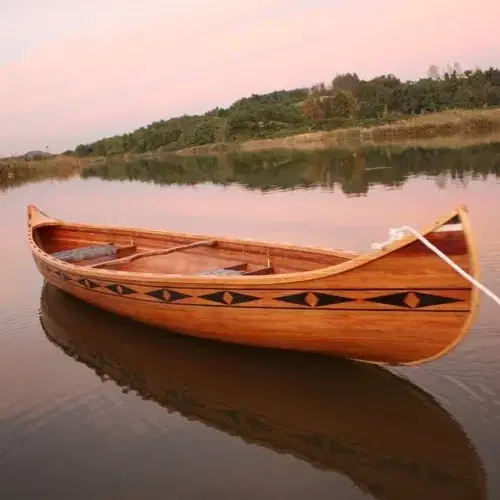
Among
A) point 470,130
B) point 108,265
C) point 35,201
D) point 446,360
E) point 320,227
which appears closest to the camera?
point 446,360

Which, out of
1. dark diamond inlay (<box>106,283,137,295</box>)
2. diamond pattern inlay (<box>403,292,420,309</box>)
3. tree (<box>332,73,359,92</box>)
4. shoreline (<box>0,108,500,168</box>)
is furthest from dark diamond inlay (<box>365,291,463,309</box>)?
tree (<box>332,73,359,92</box>)

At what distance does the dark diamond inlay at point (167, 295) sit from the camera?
21.1ft

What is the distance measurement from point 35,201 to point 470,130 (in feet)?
98.5

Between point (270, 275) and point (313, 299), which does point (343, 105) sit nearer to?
point (270, 275)

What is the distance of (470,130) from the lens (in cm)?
4197

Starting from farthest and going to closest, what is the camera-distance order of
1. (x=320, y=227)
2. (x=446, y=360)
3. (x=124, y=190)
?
(x=124, y=190) < (x=320, y=227) < (x=446, y=360)

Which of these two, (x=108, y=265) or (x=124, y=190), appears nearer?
(x=108, y=265)

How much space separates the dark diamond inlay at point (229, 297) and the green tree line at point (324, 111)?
54176 millimetres

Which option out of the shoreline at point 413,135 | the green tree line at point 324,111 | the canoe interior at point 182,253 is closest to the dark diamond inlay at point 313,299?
the canoe interior at point 182,253

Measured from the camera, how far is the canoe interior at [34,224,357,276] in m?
7.11

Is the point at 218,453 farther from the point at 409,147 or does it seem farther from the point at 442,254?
the point at 409,147

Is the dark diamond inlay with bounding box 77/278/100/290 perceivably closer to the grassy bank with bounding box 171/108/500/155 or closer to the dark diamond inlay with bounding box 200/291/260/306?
the dark diamond inlay with bounding box 200/291/260/306

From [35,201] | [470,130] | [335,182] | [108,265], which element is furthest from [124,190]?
[470,130]

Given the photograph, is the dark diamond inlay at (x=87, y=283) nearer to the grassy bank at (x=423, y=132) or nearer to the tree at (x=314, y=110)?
the grassy bank at (x=423, y=132)
